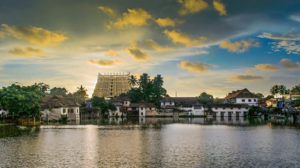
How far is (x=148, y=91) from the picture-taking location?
121125mm

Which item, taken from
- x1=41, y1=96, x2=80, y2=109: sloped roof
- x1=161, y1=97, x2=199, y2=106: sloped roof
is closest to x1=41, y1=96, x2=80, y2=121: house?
x1=41, y1=96, x2=80, y2=109: sloped roof

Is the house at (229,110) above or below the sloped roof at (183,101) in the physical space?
below

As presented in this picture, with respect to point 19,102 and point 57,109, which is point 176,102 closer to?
point 57,109

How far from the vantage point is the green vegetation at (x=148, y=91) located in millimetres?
121125

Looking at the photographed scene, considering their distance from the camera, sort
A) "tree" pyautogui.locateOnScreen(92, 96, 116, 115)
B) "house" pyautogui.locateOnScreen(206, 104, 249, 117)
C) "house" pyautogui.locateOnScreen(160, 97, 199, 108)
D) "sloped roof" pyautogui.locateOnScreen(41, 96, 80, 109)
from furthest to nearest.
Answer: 1. "house" pyautogui.locateOnScreen(160, 97, 199, 108)
2. "tree" pyautogui.locateOnScreen(92, 96, 116, 115)
3. "house" pyautogui.locateOnScreen(206, 104, 249, 117)
4. "sloped roof" pyautogui.locateOnScreen(41, 96, 80, 109)

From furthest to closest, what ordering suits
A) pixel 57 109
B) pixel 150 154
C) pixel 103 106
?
pixel 103 106, pixel 57 109, pixel 150 154

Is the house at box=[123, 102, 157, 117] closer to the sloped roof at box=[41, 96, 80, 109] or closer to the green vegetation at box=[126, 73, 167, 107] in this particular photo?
the green vegetation at box=[126, 73, 167, 107]

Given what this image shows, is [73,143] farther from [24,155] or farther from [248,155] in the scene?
[248,155]

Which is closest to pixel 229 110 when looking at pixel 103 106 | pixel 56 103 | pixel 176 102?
pixel 176 102

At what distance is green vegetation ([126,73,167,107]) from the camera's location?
121125 millimetres

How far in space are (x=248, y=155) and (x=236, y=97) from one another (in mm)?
96825

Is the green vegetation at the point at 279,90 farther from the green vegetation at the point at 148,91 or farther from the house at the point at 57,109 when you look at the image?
the house at the point at 57,109

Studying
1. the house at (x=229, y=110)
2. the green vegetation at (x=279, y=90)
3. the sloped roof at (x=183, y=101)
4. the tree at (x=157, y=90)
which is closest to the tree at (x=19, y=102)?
the tree at (x=157, y=90)

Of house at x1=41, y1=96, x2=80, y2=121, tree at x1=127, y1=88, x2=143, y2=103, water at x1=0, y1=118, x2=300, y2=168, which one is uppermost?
tree at x1=127, y1=88, x2=143, y2=103
